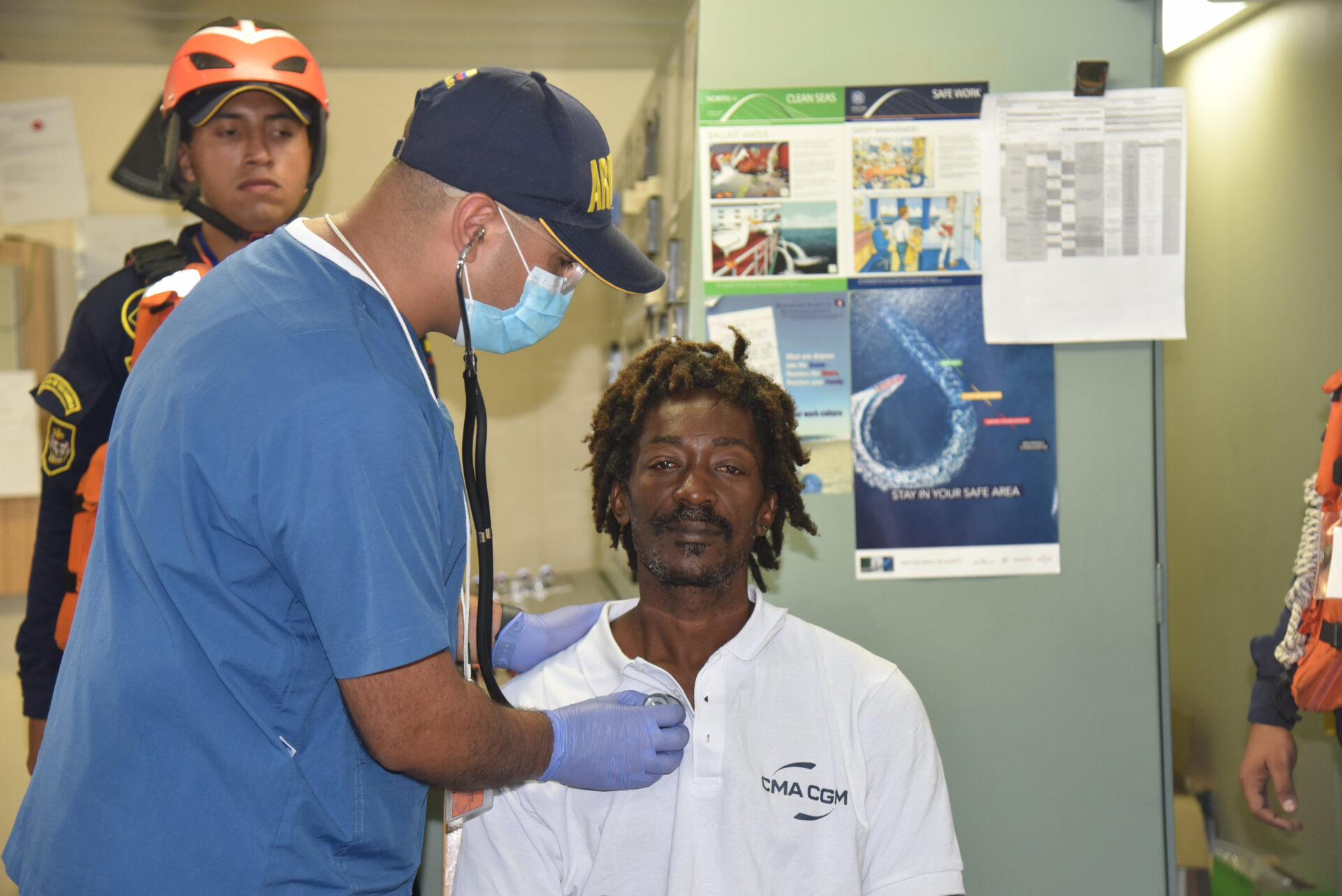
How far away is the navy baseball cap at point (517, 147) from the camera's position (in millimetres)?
1134

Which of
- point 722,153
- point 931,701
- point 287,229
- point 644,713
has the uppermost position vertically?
point 722,153

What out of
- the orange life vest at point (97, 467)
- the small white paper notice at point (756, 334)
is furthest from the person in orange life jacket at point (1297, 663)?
the orange life vest at point (97, 467)

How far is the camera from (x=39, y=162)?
130 inches

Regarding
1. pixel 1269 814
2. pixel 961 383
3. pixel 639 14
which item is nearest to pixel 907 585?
pixel 961 383

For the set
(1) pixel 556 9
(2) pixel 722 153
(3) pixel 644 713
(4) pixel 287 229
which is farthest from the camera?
(1) pixel 556 9

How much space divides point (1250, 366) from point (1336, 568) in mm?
1091

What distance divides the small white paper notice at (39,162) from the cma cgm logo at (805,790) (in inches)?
122

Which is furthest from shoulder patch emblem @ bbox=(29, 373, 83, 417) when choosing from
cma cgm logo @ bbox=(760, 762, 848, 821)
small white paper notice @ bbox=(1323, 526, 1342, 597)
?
small white paper notice @ bbox=(1323, 526, 1342, 597)

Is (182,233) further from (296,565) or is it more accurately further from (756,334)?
(296,565)

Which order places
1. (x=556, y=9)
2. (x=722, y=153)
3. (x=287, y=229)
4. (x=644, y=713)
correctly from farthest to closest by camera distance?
1. (x=556, y=9)
2. (x=722, y=153)
3. (x=644, y=713)
4. (x=287, y=229)

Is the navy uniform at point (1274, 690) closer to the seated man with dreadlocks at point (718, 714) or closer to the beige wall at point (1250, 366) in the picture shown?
the beige wall at point (1250, 366)

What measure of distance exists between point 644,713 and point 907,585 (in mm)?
854

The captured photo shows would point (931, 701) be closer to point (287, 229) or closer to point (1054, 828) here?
point (1054, 828)

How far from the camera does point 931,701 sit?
6.88ft
